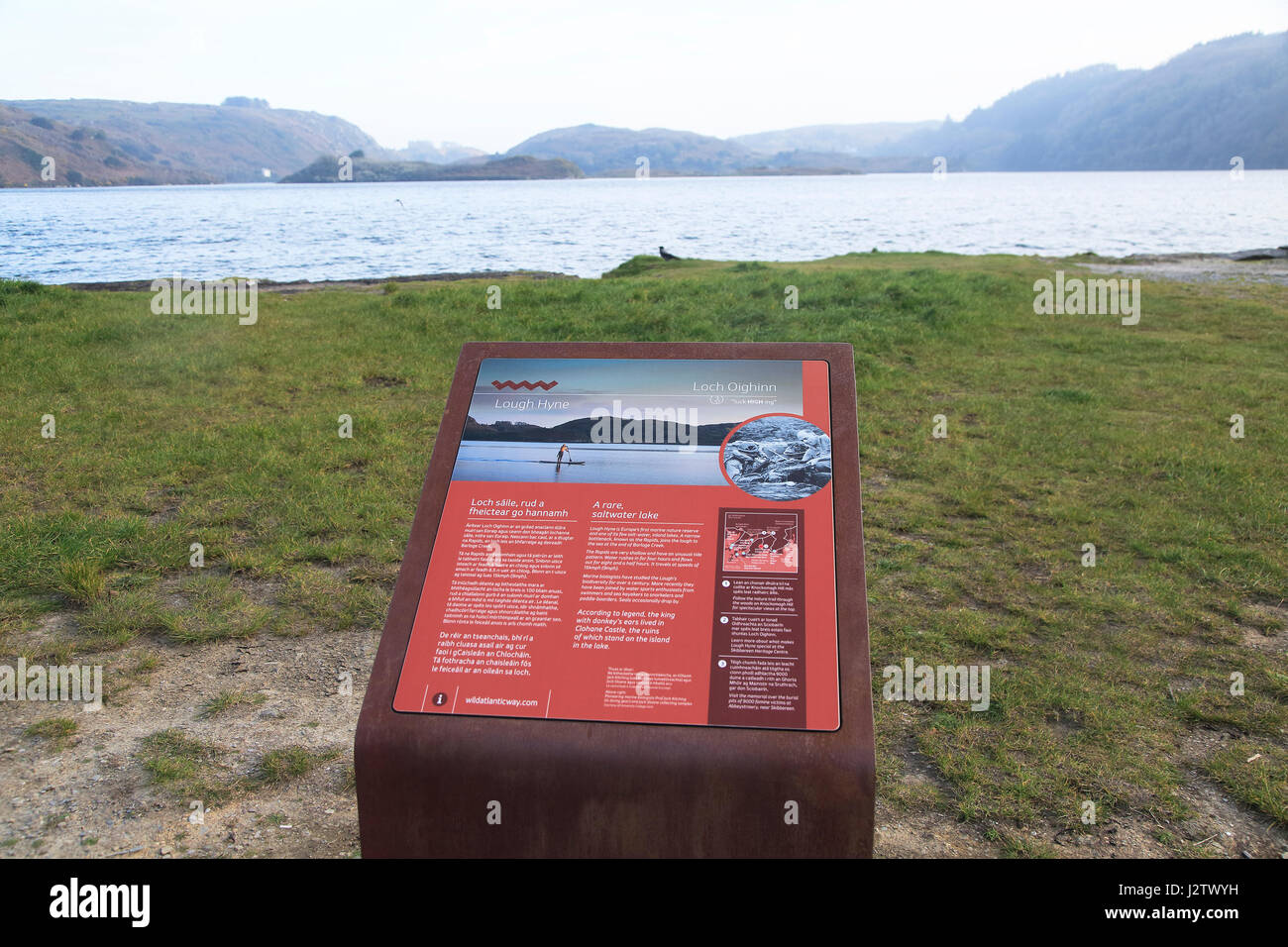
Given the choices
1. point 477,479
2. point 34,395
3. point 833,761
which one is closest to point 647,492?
point 477,479

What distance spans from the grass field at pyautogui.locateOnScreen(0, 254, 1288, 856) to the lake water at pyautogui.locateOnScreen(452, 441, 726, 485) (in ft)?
5.24

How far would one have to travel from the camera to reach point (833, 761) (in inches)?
98.4

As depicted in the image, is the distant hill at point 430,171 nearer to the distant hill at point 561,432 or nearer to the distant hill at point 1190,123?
the distant hill at point 1190,123

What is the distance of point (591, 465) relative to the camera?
123 inches

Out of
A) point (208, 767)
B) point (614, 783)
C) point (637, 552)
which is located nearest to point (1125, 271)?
point (637, 552)

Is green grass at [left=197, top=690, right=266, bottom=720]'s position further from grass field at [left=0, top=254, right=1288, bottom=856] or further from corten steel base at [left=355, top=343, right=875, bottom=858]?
corten steel base at [left=355, top=343, right=875, bottom=858]

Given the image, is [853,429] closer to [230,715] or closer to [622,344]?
[622,344]

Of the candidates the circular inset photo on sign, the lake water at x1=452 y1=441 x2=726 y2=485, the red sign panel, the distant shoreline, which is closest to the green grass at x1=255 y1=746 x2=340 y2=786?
the red sign panel

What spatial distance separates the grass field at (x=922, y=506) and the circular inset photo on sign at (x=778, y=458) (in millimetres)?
1435

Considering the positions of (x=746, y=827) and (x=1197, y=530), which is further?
(x=1197, y=530)

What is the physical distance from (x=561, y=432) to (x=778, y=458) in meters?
0.79

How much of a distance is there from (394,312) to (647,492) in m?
10.5

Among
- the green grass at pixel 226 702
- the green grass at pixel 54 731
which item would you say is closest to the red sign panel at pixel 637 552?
the green grass at pixel 226 702

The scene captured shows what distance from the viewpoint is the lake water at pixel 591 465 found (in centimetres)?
308
